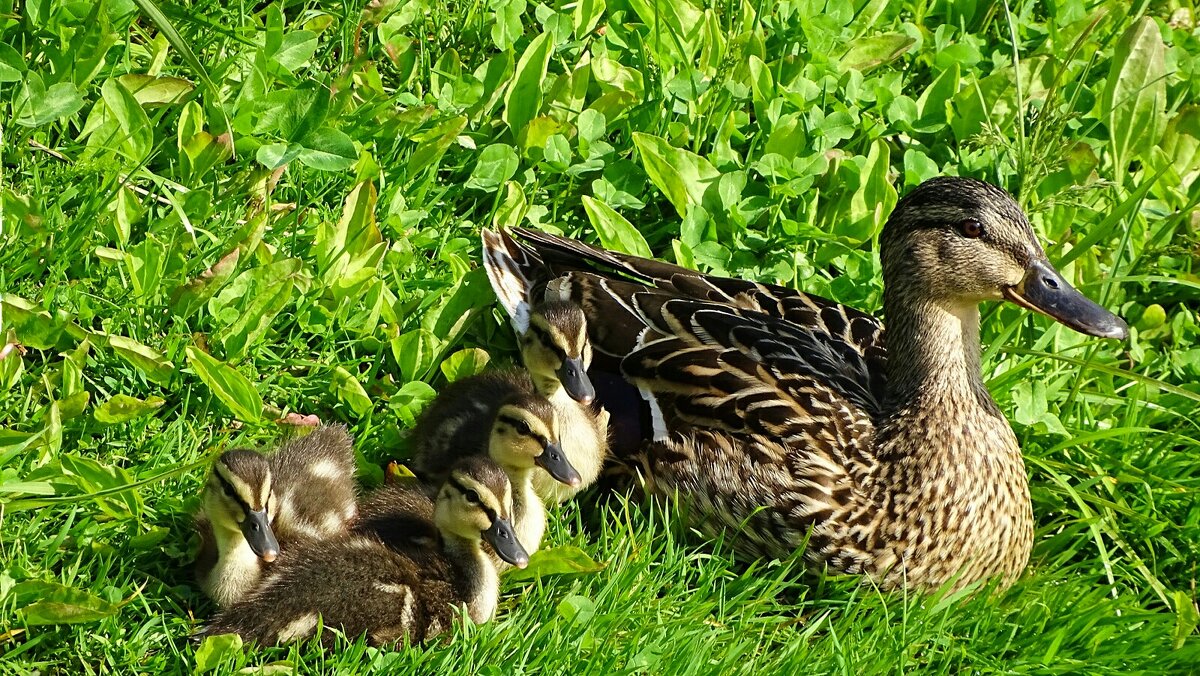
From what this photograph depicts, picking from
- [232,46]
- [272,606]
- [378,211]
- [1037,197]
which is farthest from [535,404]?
[1037,197]

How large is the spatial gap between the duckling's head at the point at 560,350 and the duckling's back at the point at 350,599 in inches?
25.2

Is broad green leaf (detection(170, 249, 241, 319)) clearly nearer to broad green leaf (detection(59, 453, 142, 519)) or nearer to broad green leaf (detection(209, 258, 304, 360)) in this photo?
broad green leaf (detection(209, 258, 304, 360))

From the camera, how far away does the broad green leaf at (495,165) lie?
481cm

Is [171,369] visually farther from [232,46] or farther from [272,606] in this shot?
[232,46]

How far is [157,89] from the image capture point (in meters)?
4.57

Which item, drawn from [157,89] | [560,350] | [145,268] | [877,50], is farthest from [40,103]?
[877,50]

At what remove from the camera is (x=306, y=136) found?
4555mm

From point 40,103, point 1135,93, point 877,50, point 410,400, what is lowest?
point 410,400

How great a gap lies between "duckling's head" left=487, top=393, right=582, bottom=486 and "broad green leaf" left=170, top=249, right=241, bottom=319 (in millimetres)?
957

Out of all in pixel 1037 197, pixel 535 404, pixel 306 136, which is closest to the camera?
pixel 535 404

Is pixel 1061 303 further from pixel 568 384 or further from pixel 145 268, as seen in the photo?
pixel 145 268

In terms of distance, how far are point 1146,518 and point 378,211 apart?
8.09ft

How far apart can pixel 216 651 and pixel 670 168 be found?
227cm

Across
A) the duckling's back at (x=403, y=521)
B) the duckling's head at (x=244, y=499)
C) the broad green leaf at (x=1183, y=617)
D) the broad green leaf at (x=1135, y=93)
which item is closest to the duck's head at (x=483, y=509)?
the duckling's back at (x=403, y=521)
